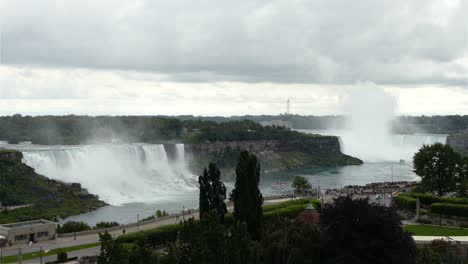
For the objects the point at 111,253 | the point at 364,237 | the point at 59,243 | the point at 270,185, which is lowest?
the point at 270,185

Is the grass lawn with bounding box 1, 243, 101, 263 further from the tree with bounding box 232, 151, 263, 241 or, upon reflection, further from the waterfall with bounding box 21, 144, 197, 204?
the waterfall with bounding box 21, 144, 197, 204

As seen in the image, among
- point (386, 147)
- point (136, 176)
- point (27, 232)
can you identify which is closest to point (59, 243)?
point (27, 232)

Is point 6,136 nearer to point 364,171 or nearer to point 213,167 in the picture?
point 364,171

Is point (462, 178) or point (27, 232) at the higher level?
point (462, 178)

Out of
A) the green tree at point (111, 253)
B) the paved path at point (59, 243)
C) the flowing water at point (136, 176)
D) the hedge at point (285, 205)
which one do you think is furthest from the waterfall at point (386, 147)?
the green tree at point (111, 253)

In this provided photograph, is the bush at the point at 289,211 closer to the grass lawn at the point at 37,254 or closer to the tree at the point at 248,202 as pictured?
the tree at the point at 248,202

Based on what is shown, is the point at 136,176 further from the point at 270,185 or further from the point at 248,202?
the point at 248,202

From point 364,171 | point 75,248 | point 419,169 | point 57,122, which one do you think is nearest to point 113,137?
point 57,122
